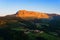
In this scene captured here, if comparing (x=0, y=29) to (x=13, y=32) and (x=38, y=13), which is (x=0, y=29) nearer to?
(x=13, y=32)

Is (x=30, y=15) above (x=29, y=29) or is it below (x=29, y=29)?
above

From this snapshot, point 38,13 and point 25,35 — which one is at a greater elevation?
point 38,13

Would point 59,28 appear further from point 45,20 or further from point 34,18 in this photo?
point 34,18

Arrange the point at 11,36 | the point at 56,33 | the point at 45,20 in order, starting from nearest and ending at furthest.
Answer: the point at 11,36 < the point at 56,33 < the point at 45,20

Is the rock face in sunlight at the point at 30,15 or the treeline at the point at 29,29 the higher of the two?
the rock face in sunlight at the point at 30,15

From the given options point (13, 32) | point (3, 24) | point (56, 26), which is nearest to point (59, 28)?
point (56, 26)

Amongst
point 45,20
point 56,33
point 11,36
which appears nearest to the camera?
point 11,36

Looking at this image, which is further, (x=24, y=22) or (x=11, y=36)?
(x=24, y=22)

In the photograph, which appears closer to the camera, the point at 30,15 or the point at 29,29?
the point at 29,29

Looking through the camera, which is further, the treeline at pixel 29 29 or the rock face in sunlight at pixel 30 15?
the rock face in sunlight at pixel 30 15

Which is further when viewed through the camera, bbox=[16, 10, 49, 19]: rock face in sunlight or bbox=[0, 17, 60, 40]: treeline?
bbox=[16, 10, 49, 19]: rock face in sunlight

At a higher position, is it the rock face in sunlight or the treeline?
the rock face in sunlight
